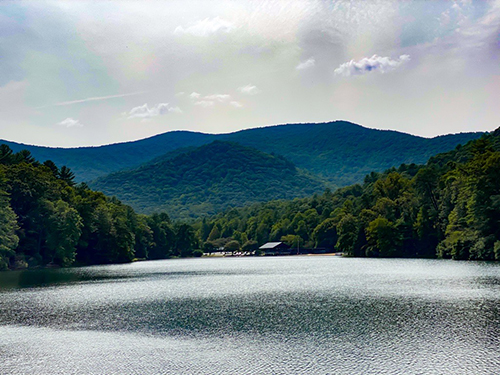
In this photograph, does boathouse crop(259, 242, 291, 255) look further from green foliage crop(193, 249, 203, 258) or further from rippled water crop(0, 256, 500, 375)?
rippled water crop(0, 256, 500, 375)

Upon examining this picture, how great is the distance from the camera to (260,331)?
27953 millimetres

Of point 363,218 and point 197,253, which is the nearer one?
point 363,218

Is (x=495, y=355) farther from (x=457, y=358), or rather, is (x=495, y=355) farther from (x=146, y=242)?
(x=146, y=242)

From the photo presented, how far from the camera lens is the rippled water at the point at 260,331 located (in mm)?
21250

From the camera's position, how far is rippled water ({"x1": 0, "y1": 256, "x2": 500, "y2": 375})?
837 inches

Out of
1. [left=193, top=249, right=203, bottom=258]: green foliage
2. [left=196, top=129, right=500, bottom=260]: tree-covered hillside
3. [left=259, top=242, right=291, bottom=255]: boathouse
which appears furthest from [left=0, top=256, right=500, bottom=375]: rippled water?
[left=193, top=249, right=203, bottom=258]: green foliage

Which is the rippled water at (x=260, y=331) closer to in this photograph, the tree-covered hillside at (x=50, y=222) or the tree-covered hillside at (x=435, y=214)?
the tree-covered hillside at (x=435, y=214)

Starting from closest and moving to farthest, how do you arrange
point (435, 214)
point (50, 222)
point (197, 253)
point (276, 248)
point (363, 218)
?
1. point (50, 222)
2. point (435, 214)
3. point (363, 218)
4. point (276, 248)
5. point (197, 253)

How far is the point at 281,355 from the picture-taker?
22500mm

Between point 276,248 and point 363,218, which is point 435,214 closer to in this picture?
point 363,218

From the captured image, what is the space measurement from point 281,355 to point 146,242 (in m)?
134

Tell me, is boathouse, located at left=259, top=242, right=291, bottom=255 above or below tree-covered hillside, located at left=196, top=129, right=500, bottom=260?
below

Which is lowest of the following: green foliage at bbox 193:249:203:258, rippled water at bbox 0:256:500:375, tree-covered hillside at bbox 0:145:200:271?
green foliage at bbox 193:249:203:258

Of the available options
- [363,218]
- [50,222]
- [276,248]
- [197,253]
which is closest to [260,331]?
[50,222]
